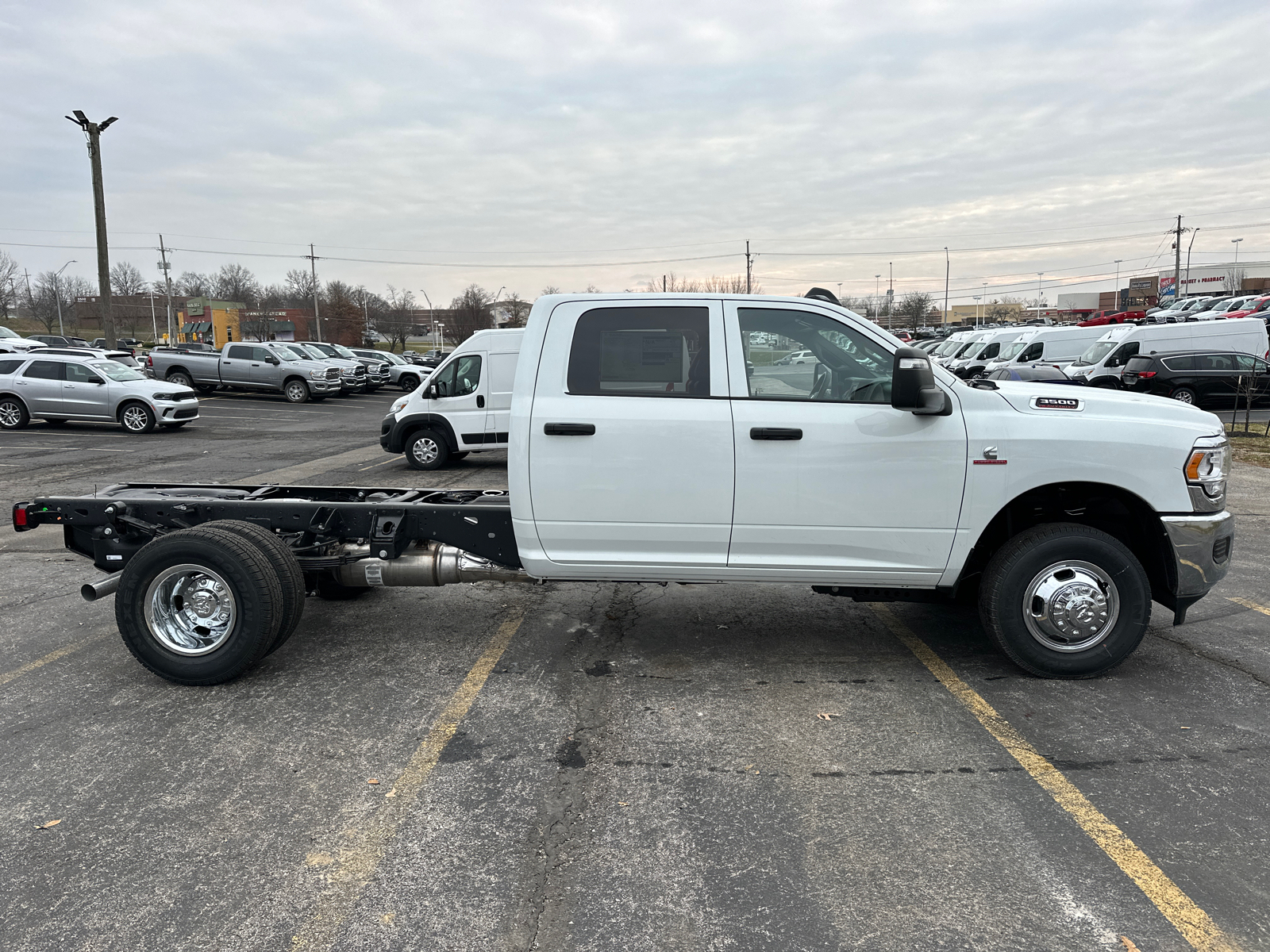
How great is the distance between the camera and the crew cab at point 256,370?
28812mm

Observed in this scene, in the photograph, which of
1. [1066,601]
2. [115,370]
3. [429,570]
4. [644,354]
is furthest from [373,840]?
[115,370]

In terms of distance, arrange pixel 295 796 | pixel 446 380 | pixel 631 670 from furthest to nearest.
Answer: pixel 446 380, pixel 631 670, pixel 295 796

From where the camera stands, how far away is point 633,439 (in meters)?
4.55

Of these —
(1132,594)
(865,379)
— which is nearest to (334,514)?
(865,379)

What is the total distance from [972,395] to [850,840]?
2421 millimetres

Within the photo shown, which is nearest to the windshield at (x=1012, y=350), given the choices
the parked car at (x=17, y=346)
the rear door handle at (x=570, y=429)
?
the rear door handle at (x=570, y=429)

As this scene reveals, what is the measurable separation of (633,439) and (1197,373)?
21.1 m

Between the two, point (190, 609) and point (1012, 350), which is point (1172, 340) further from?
point (190, 609)

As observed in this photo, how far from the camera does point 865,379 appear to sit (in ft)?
15.0

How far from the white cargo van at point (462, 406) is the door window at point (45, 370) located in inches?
442

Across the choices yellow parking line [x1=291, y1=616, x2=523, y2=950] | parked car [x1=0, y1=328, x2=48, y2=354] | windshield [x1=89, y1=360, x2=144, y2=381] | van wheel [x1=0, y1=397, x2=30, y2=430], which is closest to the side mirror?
yellow parking line [x1=291, y1=616, x2=523, y2=950]

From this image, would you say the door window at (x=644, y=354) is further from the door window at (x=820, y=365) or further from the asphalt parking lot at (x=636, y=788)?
the asphalt parking lot at (x=636, y=788)

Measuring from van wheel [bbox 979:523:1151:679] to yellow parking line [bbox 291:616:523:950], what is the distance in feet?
9.51

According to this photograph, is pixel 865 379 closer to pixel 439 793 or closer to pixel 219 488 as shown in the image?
pixel 439 793
